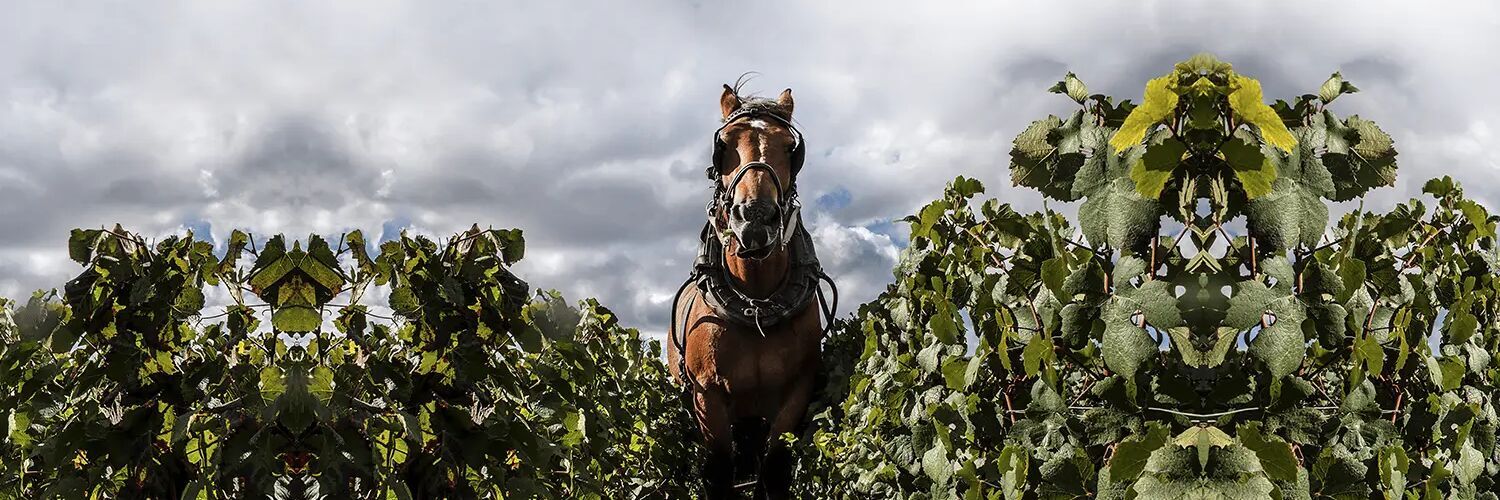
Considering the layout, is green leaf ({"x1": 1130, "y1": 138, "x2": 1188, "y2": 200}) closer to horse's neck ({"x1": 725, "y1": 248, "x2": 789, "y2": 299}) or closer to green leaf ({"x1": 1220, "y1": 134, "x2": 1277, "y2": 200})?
green leaf ({"x1": 1220, "y1": 134, "x2": 1277, "y2": 200})

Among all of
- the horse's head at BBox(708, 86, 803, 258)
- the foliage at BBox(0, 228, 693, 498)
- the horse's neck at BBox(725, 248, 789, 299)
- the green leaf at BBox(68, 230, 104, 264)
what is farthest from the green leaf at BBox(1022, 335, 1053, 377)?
the horse's neck at BBox(725, 248, 789, 299)

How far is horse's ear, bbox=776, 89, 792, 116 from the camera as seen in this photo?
24.9ft

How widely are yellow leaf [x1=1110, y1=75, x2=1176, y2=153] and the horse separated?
4.40 metres

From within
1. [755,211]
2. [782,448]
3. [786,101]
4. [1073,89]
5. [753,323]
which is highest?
[786,101]

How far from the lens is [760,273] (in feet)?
23.2

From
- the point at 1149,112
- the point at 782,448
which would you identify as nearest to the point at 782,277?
the point at 782,448

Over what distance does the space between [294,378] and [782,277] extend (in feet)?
13.1

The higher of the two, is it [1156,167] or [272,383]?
[272,383]

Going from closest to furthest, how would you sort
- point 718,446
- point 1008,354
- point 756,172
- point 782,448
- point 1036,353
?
point 1036,353, point 1008,354, point 756,172, point 782,448, point 718,446

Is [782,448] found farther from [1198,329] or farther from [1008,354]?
[1198,329]

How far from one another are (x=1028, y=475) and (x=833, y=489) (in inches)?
111

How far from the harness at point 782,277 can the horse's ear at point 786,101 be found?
0.54 feet

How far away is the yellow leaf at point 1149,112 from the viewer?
245cm

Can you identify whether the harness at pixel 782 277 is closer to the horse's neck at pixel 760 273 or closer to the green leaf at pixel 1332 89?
the horse's neck at pixel 760 273
